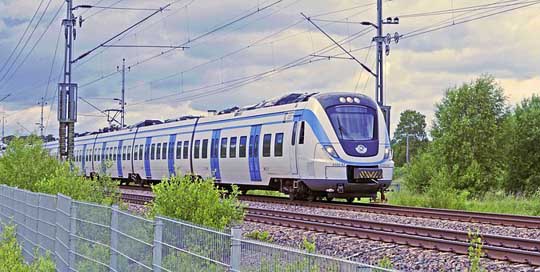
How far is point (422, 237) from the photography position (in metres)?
15.2

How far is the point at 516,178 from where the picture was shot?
49312 mm

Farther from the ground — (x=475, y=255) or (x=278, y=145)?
(x=278, y=145)

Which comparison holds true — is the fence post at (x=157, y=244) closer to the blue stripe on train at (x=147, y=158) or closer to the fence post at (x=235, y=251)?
the fence post at (x=235, y=251)

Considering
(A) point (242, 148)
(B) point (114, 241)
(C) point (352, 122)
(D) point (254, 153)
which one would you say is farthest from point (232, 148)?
(B) point (114, 241)

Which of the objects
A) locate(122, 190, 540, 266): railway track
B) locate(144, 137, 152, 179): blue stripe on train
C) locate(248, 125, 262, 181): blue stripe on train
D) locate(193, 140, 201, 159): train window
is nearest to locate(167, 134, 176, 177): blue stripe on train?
locate(193, 140, 201, 159): train window

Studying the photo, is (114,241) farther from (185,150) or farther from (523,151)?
(523,151)

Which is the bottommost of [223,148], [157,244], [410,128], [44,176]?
[157,244]

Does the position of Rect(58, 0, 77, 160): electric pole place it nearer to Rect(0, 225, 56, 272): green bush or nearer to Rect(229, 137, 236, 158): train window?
Rect(229, 137, 236, 158): train window

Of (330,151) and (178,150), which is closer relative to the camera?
(330,151)

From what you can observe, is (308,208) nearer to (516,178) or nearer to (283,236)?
(283,236)

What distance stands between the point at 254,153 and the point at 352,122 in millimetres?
4387

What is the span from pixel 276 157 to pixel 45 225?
1436 centimetres

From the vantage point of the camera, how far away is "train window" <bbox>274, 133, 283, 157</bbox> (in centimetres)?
2695

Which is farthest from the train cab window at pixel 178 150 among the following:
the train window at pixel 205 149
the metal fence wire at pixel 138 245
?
the metal fence wire at pixel 138 245
